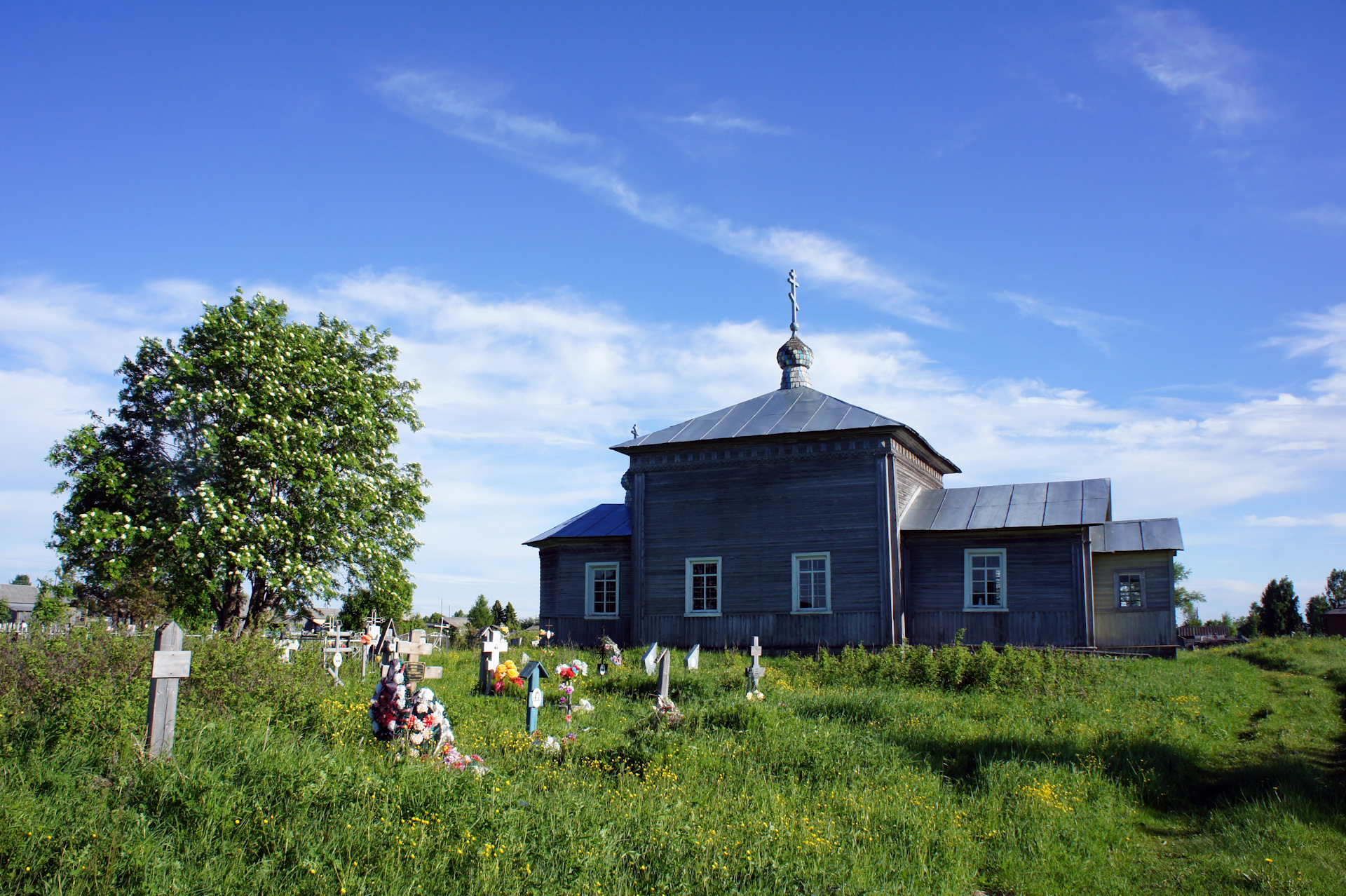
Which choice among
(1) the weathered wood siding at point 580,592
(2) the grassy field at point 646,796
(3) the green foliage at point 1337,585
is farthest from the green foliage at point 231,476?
(3) the green foliage at point 1337,585

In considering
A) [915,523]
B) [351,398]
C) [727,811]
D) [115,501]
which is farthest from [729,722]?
[115,501]

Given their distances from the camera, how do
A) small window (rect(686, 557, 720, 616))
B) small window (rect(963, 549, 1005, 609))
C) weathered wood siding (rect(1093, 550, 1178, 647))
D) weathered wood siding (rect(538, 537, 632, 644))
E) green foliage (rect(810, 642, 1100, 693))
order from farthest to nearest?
weathered wood siding (rect(538, 537, 632, 644))
small window (rect(686, 557, 720, 616))
weathered wood siding (rect(1093, 550, 1178, 647))
small window (rect(963, 549, 1005, 609))
green foliage (rect(810, 642, 1100, 693))

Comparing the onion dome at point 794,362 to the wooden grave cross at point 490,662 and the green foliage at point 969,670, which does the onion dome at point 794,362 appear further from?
the wooden grave cross at point 490,662

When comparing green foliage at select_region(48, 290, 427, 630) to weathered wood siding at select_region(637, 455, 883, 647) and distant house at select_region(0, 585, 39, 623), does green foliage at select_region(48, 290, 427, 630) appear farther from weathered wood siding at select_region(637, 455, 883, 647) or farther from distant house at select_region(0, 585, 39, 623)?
distant house at select_region(0, 585, 39, 623)

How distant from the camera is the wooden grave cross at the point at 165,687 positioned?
22.8 feet

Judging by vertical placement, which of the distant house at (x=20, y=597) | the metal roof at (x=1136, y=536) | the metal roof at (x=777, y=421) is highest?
the metal roof at (x=777, y=421)

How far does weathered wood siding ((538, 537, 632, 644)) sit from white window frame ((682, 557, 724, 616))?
81.8 inches

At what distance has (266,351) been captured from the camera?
66.4 feet

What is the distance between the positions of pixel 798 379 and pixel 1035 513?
801 cm

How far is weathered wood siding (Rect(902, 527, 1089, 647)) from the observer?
20188mm

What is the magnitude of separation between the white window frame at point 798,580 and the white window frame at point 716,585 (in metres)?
1.74

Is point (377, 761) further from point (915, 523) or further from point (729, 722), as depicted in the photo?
point (915, 523)

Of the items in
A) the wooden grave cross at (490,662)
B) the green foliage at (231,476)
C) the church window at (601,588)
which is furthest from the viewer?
the church window at (601,588)

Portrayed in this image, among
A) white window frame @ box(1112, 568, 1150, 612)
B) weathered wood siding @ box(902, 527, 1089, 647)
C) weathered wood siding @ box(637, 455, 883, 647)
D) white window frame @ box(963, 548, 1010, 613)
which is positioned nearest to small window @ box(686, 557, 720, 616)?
weathered wood siding @ box(637, 455, 883, 647)
